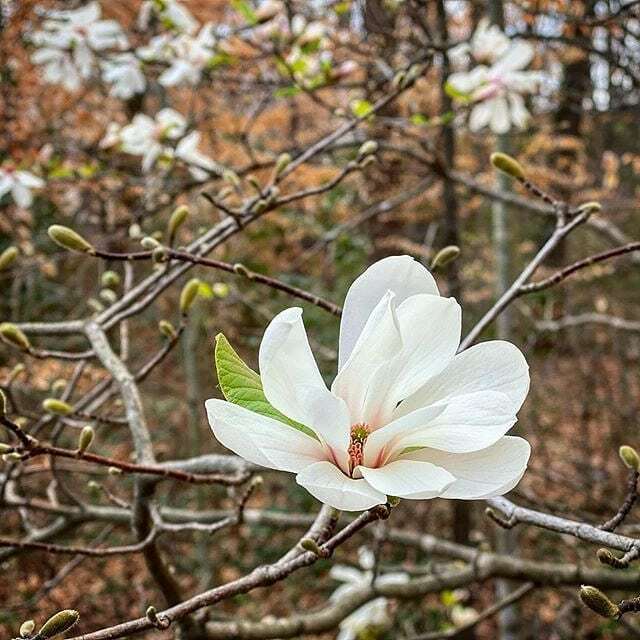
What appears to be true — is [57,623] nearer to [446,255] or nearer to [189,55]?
[446,255]

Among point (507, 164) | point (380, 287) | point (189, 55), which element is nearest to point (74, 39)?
point (189, 55)

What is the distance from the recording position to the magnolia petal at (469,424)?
1.78 ft

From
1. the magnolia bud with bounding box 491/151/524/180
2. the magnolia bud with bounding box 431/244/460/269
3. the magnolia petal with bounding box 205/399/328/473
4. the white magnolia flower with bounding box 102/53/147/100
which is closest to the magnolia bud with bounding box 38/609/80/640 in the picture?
the magnolia petal with bounding box 205/399/328/473

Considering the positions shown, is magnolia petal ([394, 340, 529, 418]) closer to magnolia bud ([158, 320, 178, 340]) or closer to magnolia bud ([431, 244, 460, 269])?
magnolia bud ([431, 244, 460, 269])

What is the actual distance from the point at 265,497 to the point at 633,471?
3957mm

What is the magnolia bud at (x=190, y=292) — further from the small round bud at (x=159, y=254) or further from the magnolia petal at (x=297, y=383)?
the magnolia petal at (x=297, y=383)

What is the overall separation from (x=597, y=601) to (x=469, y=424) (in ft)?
0.55

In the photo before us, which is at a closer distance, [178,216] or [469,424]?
[469,424]

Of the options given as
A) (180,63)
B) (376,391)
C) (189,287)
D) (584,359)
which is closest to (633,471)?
(376,391)

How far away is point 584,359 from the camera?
5.81m

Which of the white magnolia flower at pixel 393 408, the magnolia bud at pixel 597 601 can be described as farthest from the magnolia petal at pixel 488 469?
the magnolia bud at pixel 597 601

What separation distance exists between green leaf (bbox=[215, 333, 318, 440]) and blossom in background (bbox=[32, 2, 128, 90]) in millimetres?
2421

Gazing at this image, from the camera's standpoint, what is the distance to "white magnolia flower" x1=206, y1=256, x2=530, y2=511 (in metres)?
0.53

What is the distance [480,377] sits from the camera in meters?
0.60
